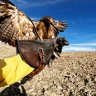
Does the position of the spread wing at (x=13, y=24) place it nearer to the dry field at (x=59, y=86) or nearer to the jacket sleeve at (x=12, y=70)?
the dry field at (x=59, y=86)

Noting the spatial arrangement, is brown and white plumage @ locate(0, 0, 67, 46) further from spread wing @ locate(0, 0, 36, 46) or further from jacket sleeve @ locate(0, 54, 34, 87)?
jacket sleeve @ locate(0, 54, 34, 87)

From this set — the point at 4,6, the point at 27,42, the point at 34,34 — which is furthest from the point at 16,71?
the point at 4,6

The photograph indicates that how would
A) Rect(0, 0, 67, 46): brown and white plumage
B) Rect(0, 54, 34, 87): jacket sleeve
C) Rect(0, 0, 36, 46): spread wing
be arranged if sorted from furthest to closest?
Rect(0, 0, 67, 46): brown and white plumage < Rect(0, 0, 36, 46): spread wing < Rect(0, 54, 34, 87): jacket sleeve

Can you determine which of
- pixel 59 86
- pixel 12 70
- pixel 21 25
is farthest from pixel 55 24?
pixel 12 70

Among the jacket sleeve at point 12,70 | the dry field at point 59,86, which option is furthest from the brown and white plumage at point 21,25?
the jacket sleeve at point 12,70

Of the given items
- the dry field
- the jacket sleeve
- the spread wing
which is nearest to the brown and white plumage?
the spread wing

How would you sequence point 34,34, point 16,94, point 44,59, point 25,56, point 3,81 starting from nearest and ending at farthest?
point 3,81
point 25,56
point 44,59
point 34,34
point 16,94

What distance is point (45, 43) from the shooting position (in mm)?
4422

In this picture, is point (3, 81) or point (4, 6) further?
point (4, 6)

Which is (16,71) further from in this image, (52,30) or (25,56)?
(52,30)

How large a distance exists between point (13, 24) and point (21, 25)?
0.30 m

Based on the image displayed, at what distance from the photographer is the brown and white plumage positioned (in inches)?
326

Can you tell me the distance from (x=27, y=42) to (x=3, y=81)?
2.90 ft

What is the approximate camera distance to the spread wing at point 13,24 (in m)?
8.15
